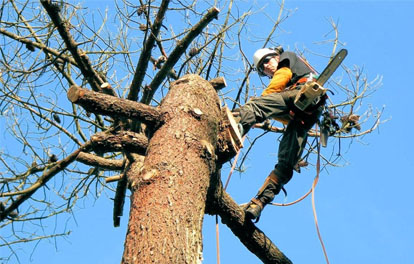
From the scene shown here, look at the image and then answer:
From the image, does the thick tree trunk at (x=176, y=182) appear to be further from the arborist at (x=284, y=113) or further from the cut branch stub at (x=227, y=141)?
the arborist at (x=284, y=113)

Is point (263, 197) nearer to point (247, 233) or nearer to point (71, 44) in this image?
point (247, 233)

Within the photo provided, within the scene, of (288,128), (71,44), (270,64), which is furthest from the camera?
(270,64)

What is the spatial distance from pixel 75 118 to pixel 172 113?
6.99 feet

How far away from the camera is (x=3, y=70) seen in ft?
17.0

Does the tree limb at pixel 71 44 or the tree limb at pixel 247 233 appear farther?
the tree limb at pixel 71 44

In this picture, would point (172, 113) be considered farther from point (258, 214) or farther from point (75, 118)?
point (75, 118)

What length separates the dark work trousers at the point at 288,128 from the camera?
14.1 ft

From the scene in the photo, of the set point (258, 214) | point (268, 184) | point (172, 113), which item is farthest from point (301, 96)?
point (172, 113)

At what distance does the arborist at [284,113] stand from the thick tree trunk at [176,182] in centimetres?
67

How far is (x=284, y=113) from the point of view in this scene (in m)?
4.61

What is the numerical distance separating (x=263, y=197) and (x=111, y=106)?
153 centimetres

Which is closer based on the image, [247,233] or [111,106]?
[111,106]

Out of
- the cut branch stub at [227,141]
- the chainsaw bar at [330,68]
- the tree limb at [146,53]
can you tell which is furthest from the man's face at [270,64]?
the cut branch stub at [227,141]

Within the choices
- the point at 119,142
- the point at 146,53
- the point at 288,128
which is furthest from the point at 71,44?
the point at 288,128
